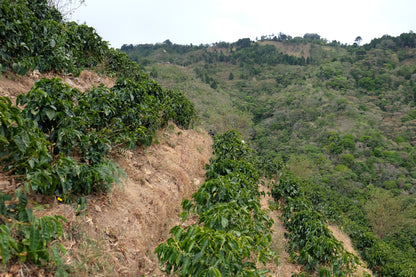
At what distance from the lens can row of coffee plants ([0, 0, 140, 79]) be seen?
Answer: 4973 millimetres

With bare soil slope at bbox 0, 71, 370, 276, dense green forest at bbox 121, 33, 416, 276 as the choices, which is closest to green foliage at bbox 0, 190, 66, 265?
bare soil slope at bbox 0, 71, 370, 276

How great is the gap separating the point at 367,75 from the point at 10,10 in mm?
75989

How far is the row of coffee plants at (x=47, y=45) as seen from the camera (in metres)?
4.97

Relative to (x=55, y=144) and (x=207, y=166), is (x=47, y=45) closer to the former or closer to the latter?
(x=55, y=144)

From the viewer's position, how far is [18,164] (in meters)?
2.72

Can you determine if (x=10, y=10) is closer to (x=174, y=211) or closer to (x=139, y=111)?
(x=139, y=111)

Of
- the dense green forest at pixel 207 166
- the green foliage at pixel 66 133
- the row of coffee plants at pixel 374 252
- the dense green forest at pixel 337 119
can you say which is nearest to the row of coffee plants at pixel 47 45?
the dense green forest at pixel 207 166

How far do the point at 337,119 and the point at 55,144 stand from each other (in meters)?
53.8

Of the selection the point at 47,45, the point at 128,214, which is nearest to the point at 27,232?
the point at 128,214

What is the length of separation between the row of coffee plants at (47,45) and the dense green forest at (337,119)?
18.9 feet

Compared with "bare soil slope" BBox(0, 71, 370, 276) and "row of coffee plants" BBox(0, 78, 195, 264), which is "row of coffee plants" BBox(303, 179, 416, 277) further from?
"row of coffee plants" BBox(0, 78, 195, 264)

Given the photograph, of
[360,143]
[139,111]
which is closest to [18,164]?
[139,111]

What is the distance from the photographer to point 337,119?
49594 mm

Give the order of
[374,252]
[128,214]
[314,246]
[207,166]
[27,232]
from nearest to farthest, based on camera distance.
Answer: [27,232] → [128,214] → [314,246] → [207,166] → [374,252]
